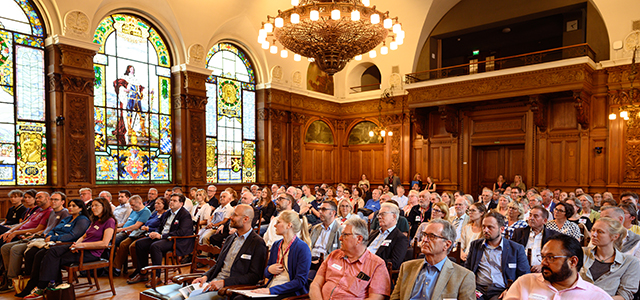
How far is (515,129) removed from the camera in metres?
12.6

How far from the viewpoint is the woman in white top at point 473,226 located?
15.1 feet

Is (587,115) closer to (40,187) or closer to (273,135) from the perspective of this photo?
(273,135)

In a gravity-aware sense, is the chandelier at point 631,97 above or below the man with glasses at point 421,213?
above

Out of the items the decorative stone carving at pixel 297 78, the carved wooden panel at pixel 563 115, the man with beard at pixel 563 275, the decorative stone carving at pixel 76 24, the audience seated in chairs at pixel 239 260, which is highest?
the decorative stone carving at pixel 76 24

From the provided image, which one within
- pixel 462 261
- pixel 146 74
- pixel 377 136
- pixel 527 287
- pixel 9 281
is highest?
pixel 146 74

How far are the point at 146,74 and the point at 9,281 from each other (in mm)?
6933

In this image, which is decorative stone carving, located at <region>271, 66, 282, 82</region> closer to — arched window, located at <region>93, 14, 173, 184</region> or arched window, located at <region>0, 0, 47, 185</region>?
arched window, located at <region>93, 14, 173, 184</region>

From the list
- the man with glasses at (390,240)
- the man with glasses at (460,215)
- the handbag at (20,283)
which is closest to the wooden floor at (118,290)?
the handbag at (20,283)

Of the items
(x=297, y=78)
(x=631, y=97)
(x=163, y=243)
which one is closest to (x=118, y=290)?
(x=163, y=243)

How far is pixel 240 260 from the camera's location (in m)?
3.65

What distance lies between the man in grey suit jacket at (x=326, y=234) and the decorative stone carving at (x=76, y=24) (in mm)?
8150

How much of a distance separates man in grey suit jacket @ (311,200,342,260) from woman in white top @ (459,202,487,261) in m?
1.41

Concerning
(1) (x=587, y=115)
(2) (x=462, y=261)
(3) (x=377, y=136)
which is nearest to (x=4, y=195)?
(2) (x=462, y=261)

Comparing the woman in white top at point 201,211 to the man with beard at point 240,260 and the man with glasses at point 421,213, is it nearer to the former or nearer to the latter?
the man with glasses at point 421,213
